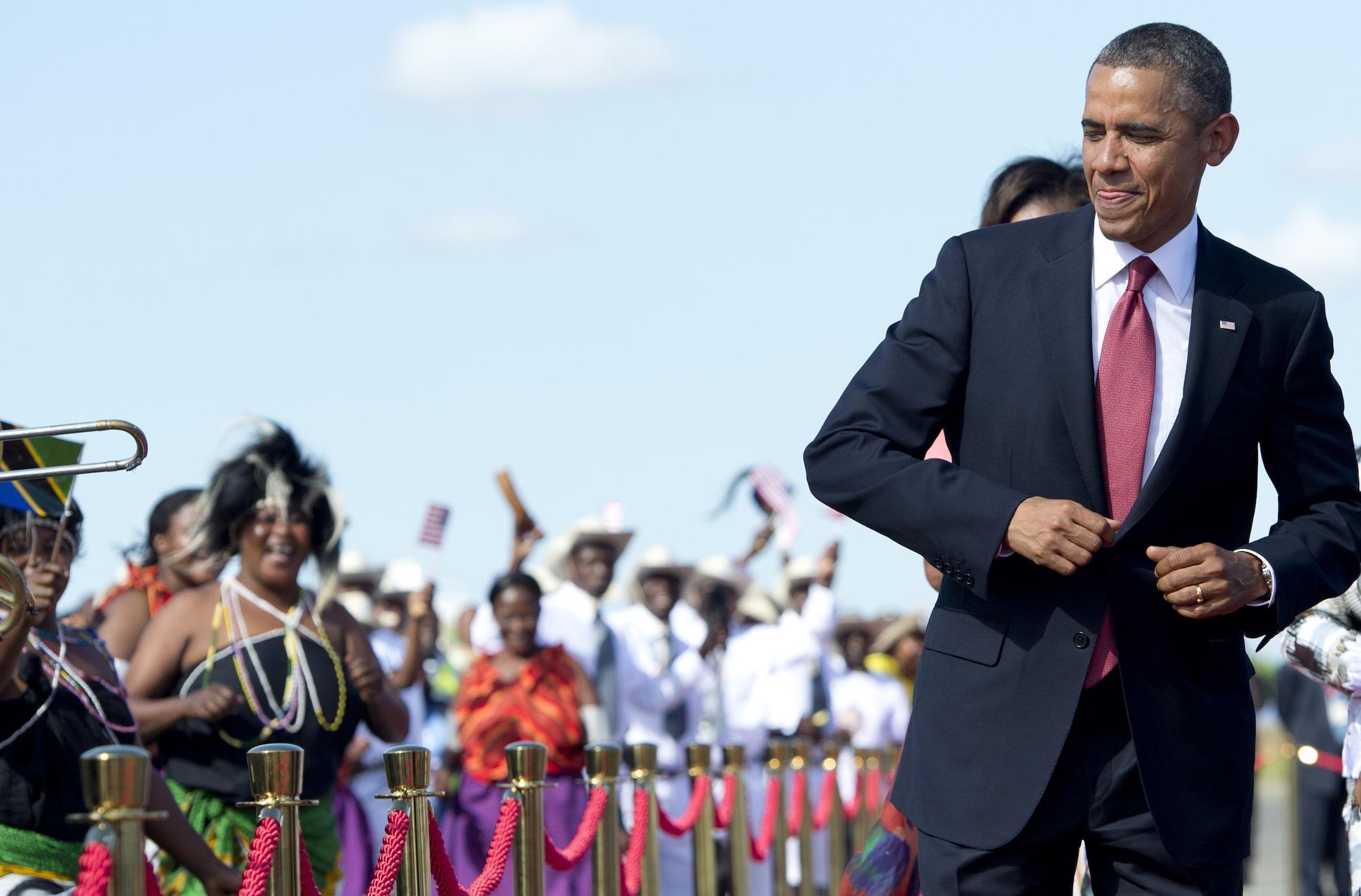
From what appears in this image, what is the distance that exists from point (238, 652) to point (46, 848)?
266cm

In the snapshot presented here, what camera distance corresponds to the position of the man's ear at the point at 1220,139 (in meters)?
3.67

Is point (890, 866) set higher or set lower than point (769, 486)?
lower

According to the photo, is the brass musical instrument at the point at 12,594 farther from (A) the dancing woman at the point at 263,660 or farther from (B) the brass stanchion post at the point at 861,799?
(B) the brass stanchion post at the point at 861,799

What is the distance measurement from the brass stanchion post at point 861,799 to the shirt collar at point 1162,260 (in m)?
10.3

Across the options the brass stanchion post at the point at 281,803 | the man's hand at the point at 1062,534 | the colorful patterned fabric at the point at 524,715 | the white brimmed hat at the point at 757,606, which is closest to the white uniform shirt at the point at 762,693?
the white brimmed hat at the point at 757,606

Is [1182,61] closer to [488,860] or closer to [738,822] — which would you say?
[488,860]

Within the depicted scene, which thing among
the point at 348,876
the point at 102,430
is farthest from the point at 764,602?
the point at 102,430

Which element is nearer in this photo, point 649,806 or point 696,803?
point 649,806

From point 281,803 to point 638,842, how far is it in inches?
116

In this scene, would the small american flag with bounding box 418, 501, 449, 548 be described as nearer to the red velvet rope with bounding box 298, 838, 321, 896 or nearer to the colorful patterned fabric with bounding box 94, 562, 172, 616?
the colorful patterned fabric with bounding box 94, 562, 172, 616

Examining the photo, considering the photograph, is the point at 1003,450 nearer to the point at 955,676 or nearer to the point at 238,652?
the point at 955,676

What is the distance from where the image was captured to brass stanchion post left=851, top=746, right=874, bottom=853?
46.4 ft

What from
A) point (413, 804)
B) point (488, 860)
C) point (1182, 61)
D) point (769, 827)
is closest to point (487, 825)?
point (769, 827)

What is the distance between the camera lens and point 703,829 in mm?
8367
